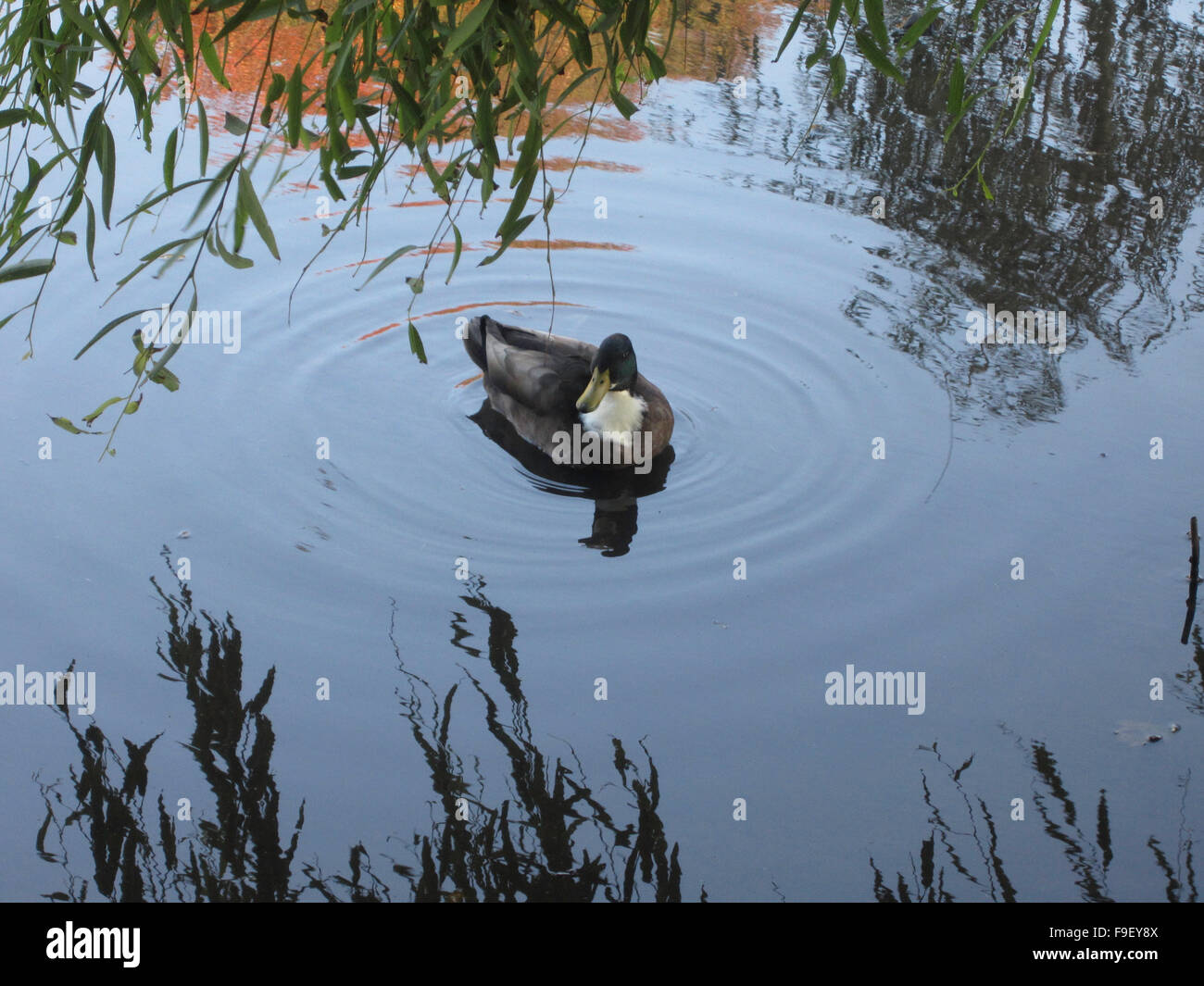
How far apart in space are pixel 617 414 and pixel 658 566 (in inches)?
45.4

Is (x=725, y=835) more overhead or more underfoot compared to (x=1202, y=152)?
more underfoot

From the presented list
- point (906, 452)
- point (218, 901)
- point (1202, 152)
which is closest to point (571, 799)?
point (218, 901)

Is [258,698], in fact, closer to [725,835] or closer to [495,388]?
[725,835]

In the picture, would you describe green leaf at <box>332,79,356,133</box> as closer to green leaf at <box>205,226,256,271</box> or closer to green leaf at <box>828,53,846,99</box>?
green leaf at <box>205,226,256,271</box>

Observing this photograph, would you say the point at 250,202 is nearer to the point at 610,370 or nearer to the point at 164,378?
the point at 164,378

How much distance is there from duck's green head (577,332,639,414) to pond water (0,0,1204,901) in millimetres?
436

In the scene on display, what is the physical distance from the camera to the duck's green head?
20.4ft

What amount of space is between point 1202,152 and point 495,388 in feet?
18.6

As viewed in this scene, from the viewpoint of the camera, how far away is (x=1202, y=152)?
8.80 m

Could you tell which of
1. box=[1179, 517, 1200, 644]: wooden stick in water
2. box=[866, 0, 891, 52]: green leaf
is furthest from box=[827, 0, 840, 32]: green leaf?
box=[1179, 517, 1200, 644]: wooden stick in water

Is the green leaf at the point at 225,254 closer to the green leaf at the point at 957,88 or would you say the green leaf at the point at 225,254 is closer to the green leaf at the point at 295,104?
the green leaf at the point at 295,104

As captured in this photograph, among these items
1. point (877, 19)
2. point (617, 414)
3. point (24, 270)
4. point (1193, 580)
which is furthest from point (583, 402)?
point (24, 270)

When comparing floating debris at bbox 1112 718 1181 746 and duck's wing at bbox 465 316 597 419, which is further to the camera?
duck's wing at bbox 465 316 597 419

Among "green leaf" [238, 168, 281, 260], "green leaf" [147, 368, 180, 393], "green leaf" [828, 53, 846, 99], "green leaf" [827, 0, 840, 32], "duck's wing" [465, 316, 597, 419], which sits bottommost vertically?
"green leaf" [147, 368, 180, 393]
